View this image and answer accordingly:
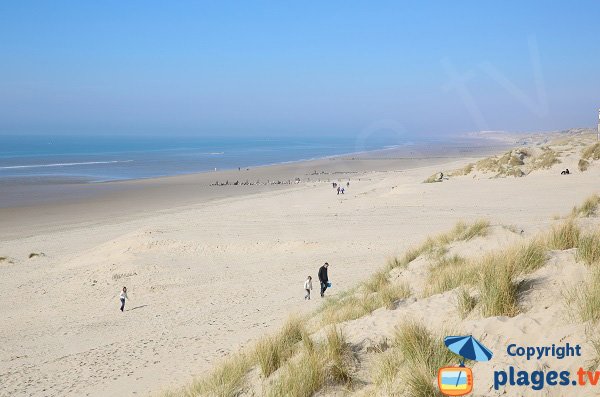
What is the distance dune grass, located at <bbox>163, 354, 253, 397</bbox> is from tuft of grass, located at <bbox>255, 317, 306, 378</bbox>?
0.23 meters

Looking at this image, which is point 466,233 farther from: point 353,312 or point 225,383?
point 225,383

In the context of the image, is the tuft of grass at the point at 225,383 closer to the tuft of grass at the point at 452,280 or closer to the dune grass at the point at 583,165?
the tuft of grass at the point at 452,280

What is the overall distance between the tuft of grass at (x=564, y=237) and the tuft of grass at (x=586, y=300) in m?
2.62

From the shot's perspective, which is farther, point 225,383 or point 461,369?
point 225,383

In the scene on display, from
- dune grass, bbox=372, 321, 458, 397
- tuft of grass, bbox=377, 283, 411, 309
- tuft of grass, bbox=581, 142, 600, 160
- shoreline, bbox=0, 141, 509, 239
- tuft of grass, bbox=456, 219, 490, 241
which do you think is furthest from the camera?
tuft of grass, bbox=581, 142, 600, 160

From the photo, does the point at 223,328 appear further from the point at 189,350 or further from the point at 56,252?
the point at 56,252

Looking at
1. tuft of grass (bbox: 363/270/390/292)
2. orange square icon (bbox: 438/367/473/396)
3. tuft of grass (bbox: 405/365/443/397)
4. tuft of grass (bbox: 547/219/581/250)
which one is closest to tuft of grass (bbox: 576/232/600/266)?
tuft of grass (bbox: 547/219/581/250)

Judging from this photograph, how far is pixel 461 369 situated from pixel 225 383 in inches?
107

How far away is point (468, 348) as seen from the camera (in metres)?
4.54

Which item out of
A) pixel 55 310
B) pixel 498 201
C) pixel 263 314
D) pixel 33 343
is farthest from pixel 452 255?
pixel 498 201

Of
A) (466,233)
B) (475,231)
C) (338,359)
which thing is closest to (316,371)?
(338,359)

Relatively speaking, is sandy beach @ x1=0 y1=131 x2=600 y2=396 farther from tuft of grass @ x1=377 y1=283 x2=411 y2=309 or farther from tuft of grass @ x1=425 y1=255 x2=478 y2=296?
tuft of grass @ x1=425 y1=255 x2=478 y2=296

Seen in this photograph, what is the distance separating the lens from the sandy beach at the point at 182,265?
32.6 feet

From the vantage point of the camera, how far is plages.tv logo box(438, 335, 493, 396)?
418cm
